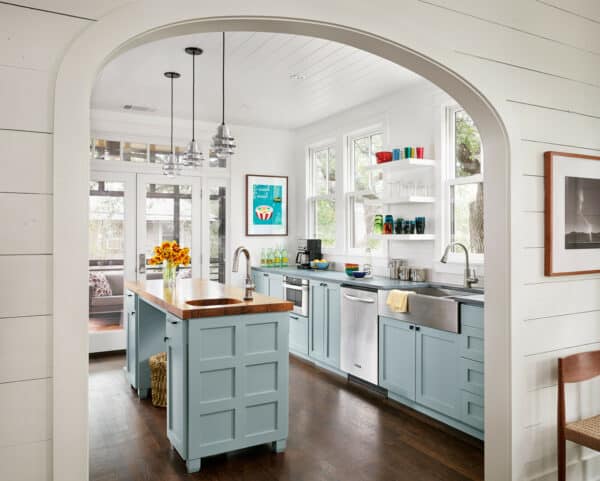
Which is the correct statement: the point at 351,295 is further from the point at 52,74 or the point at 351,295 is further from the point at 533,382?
the point at 52,74

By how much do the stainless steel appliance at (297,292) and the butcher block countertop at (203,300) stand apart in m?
1.12

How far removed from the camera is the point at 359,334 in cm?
438

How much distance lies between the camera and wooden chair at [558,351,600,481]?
231 centimetres

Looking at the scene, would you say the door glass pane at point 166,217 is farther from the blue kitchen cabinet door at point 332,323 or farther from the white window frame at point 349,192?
the blue kitchen cabinet door at point 332,323

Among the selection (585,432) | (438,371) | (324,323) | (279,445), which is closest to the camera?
(585,432)

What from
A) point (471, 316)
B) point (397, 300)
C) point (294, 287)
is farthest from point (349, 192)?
point (471, 316)

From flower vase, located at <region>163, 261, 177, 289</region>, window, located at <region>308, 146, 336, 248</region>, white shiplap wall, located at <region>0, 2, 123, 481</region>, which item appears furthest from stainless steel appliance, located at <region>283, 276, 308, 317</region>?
white shiplap wall, located at <region>0, 2, 123, 481</region>

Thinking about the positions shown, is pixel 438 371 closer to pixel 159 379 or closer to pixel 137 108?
pixel 159 379

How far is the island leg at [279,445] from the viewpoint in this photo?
123 inches

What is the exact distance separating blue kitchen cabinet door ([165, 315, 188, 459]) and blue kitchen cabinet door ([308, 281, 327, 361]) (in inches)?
82.1

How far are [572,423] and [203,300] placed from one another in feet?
7.40

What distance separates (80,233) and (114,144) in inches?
181

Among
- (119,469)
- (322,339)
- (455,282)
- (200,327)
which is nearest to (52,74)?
(200,327)

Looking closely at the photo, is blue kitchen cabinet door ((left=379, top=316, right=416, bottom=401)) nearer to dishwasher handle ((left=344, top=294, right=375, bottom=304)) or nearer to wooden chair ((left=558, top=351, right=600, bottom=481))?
dishwasher handle ((left=344, top=294, right=375, bottom=304))
